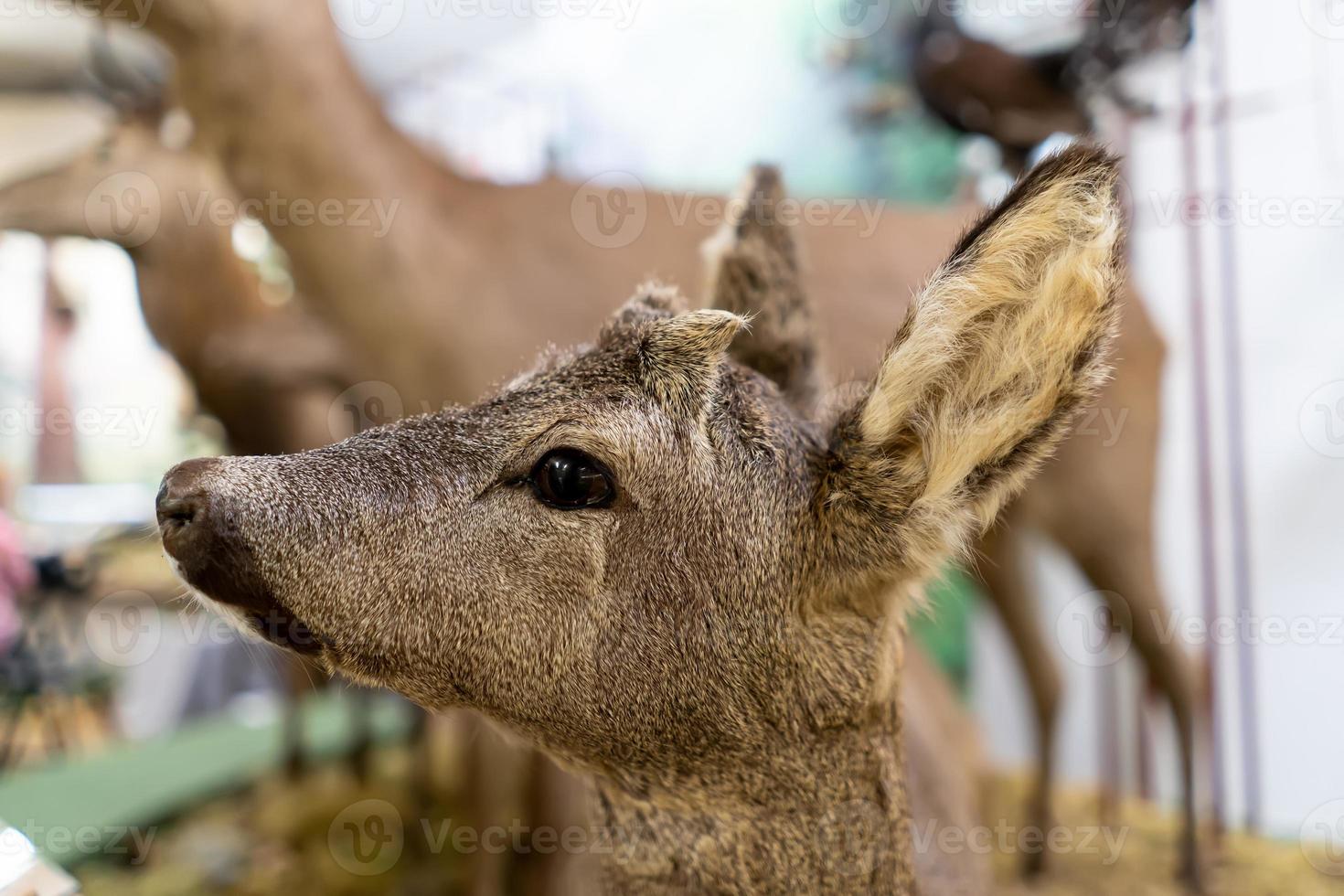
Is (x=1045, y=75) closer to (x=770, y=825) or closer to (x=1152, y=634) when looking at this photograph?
(x=1152, y=634)

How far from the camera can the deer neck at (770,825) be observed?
2.89 feet

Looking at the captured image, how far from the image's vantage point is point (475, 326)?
1.92 m

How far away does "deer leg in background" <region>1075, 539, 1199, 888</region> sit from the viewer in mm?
2111

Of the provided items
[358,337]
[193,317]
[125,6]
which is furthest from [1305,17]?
[193,317]

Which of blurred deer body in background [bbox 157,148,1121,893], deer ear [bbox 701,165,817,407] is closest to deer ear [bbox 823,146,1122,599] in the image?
blurred deer body in background [bbox 157,148,1121,893]

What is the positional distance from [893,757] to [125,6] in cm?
190

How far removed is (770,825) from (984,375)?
487mm

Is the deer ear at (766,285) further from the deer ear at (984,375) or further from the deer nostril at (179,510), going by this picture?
the deer nostril at (179,510)

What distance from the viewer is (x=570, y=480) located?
2.69ft

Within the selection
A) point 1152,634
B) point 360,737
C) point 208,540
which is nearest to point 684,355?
point 208,540

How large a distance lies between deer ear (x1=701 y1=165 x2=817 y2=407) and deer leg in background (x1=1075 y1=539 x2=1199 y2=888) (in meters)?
1.38

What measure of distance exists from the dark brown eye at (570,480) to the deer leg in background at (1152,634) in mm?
1732

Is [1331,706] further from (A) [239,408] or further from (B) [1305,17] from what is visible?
(A) [239,408]

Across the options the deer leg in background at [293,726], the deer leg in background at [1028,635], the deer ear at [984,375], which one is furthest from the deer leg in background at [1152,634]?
the deer leg in background at [293,726]
